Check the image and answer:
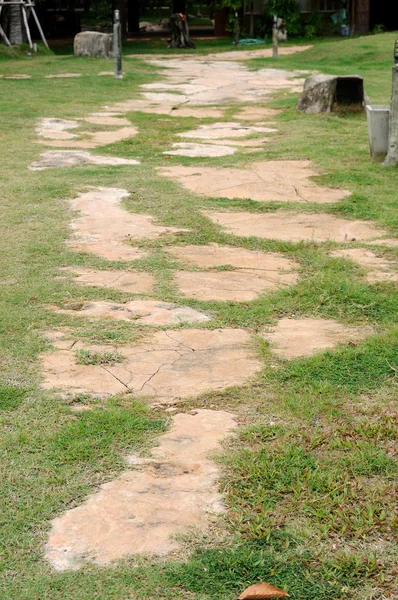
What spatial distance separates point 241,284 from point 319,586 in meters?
2.16

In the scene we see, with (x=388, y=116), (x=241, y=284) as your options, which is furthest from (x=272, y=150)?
(x=241, y=284)

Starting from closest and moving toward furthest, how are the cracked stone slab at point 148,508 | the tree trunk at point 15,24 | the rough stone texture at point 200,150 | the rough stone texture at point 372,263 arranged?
1. the cracked stone slab at point 148,508
2. the rough stone texture at point 372,263
3. the rough stone texture at point 200,150
4. the tree trunk at point 15,24

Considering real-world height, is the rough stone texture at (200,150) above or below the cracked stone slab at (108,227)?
above

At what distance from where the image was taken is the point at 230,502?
2.22 m

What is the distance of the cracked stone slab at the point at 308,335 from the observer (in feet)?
10.4

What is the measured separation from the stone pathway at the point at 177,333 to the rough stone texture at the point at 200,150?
0.02m

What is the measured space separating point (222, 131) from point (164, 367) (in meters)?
5.75

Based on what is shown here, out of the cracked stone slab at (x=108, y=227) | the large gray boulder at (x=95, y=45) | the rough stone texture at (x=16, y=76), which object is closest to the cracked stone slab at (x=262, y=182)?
the cracked stone slab at (x=108, y=227)

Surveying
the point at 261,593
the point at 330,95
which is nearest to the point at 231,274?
the point at 261,593

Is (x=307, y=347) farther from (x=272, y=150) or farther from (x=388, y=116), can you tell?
(x=272, y=150)

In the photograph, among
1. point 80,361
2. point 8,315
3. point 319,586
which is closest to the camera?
point 319,586

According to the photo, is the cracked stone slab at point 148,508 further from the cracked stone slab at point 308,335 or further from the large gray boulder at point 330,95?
the large gray boulder at point 330,95

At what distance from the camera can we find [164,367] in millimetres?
3037

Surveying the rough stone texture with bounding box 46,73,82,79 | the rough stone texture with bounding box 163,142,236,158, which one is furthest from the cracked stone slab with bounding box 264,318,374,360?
the rough stone texture with bounding box 46,73,82,79
